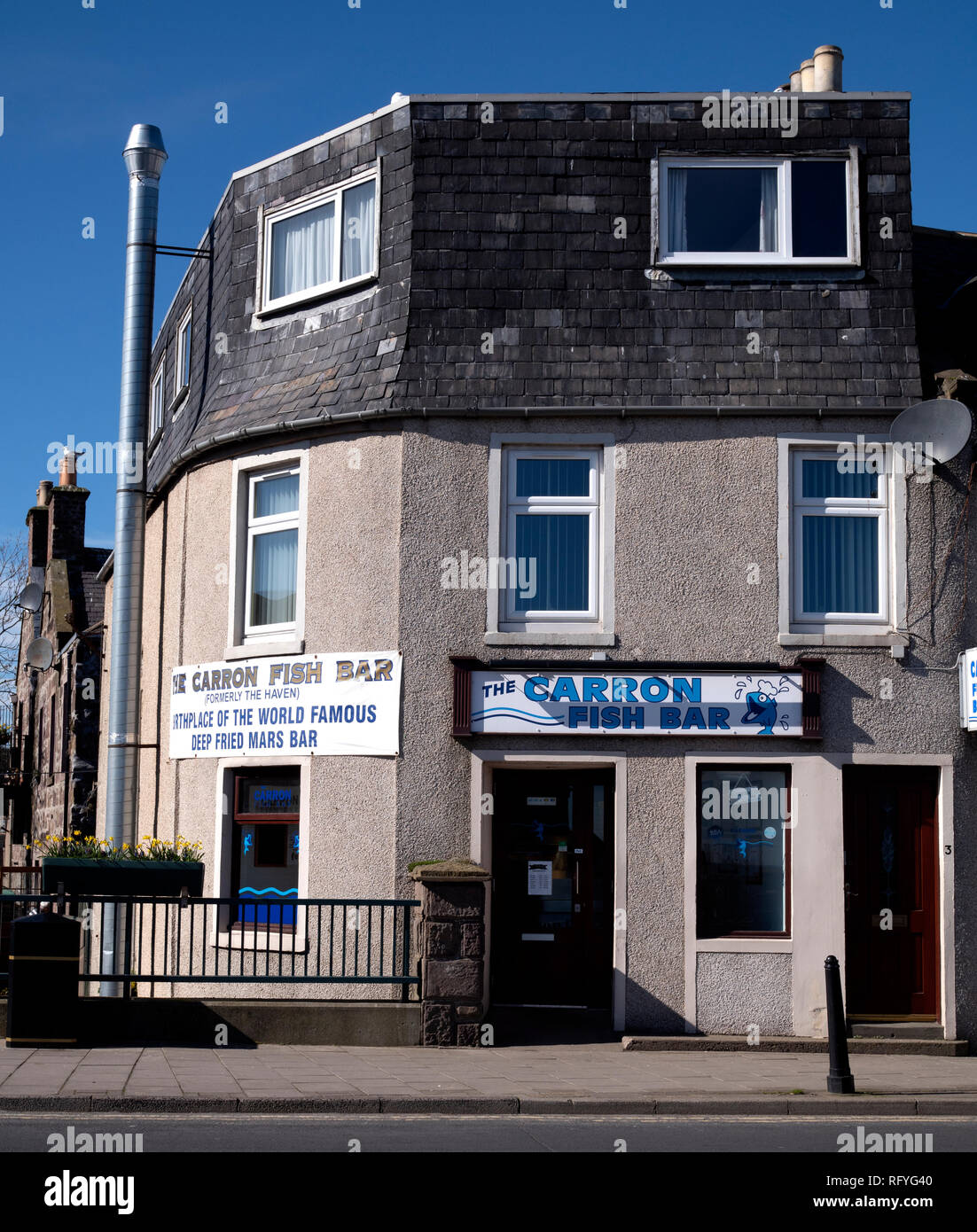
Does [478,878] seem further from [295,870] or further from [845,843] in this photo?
[845,843]

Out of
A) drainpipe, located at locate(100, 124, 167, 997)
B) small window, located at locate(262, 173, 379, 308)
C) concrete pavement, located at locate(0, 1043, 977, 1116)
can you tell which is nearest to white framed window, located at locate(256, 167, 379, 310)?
small window, located at locate(262, 173, 379, 308)

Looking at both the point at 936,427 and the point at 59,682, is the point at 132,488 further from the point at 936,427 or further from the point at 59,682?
the point at 59,682

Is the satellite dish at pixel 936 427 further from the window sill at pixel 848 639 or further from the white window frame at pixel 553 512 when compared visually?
the white window frame at pixel 553 512

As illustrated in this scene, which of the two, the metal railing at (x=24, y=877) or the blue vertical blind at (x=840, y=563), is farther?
the metal railing at (x=24, y=877)

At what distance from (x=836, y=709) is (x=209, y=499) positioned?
7131 millimetres

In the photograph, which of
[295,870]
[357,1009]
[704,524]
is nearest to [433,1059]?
[357,1009]

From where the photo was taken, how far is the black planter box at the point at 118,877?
1358cm

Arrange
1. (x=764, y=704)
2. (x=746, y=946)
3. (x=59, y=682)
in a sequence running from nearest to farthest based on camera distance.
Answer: (x=746, y=946) < (x=764, y=704) < (x=59, y=682)

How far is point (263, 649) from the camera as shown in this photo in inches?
624

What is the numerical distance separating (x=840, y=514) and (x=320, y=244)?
20.6 feet

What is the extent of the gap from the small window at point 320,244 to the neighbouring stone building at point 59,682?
10659 millimetres

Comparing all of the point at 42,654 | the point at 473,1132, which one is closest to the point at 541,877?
the point at 473,1132

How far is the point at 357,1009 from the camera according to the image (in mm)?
13797

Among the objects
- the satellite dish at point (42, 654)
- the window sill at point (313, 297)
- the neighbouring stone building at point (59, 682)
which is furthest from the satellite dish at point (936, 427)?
the satellite dish at point (42, 654)
